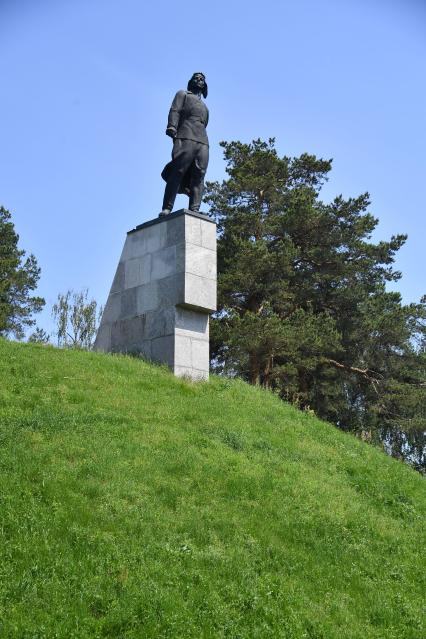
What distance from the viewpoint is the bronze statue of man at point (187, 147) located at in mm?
14547

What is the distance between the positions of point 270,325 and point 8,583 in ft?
57.2

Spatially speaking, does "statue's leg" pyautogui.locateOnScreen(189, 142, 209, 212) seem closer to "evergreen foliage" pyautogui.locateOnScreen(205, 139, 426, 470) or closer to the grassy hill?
the grassy hill

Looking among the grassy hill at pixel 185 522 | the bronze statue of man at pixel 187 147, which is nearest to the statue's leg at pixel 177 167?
the bronze statue of man at pixel 187 147

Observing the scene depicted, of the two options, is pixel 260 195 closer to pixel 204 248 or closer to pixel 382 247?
pixel 382 247

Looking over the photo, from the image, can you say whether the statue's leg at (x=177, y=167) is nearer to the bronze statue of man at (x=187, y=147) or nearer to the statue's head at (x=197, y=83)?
the bronze statue of man at (x=187, y=147)

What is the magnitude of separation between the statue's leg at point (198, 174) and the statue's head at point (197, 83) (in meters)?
1.21

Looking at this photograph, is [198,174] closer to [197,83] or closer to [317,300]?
[197,83]

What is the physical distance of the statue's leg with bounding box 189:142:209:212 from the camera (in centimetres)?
1466

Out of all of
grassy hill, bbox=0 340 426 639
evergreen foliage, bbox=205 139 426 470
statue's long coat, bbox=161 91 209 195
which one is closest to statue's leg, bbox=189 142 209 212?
statue's long coat, bbox=161 91 209 195

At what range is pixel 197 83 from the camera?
15.0 meters

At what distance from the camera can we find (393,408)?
26.8 meters

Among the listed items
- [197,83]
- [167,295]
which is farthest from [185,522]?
[197,83]

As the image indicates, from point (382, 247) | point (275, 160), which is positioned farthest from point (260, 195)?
point (382, 247)

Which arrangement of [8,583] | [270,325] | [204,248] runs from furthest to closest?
[270,325] → [204,248] → [8,583]
